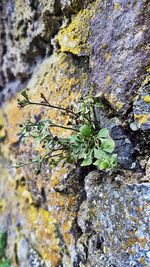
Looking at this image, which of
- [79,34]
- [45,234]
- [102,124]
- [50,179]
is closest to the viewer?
[102,124]

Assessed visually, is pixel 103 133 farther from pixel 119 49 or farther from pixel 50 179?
pixel 50 179

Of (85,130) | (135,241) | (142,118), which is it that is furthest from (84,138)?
(135,241)

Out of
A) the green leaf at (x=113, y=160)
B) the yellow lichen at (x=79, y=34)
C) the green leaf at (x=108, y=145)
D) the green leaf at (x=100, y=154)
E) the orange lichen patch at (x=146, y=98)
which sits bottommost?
the green leaf at (x=113, y=160)

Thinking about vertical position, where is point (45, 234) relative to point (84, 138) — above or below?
below

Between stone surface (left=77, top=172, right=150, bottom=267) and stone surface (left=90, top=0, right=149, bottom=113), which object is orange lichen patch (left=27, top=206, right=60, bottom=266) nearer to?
stone surface (left=77, top=172, right=150, bottom=267)

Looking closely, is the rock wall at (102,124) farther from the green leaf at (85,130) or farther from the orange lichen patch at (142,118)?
the green leaf at (85,130)

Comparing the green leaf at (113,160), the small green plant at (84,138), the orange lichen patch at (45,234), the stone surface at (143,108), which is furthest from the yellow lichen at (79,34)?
the orange lichen patch at (45,234)
